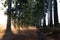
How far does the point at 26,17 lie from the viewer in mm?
14195

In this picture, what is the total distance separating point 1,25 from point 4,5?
6.66 feet

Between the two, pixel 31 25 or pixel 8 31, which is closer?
pixel 8 31

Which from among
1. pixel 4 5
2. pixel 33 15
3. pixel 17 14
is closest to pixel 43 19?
pixel 33 15

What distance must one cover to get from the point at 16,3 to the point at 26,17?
140cm

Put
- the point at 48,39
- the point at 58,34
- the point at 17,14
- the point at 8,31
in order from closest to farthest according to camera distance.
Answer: the point at 48,39 → the point at 58,34 → the point at 8,31 → the point at 17,14

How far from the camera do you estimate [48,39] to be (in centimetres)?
1023

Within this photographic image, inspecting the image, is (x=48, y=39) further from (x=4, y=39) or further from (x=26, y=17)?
(x=26, y=17)

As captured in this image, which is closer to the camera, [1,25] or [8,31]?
[8,31]

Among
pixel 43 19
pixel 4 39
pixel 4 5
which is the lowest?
pixel 4 39

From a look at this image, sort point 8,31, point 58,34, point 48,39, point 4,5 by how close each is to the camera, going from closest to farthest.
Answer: point 48,39 → point 58,34 → point 8,31 → point 4,5

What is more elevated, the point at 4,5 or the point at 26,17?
the point at 4,5

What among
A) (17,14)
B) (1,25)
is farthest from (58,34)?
(1,25)

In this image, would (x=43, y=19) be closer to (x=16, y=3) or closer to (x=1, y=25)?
(x=16, y=3)

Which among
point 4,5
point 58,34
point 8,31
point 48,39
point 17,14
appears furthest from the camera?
point 17,14
